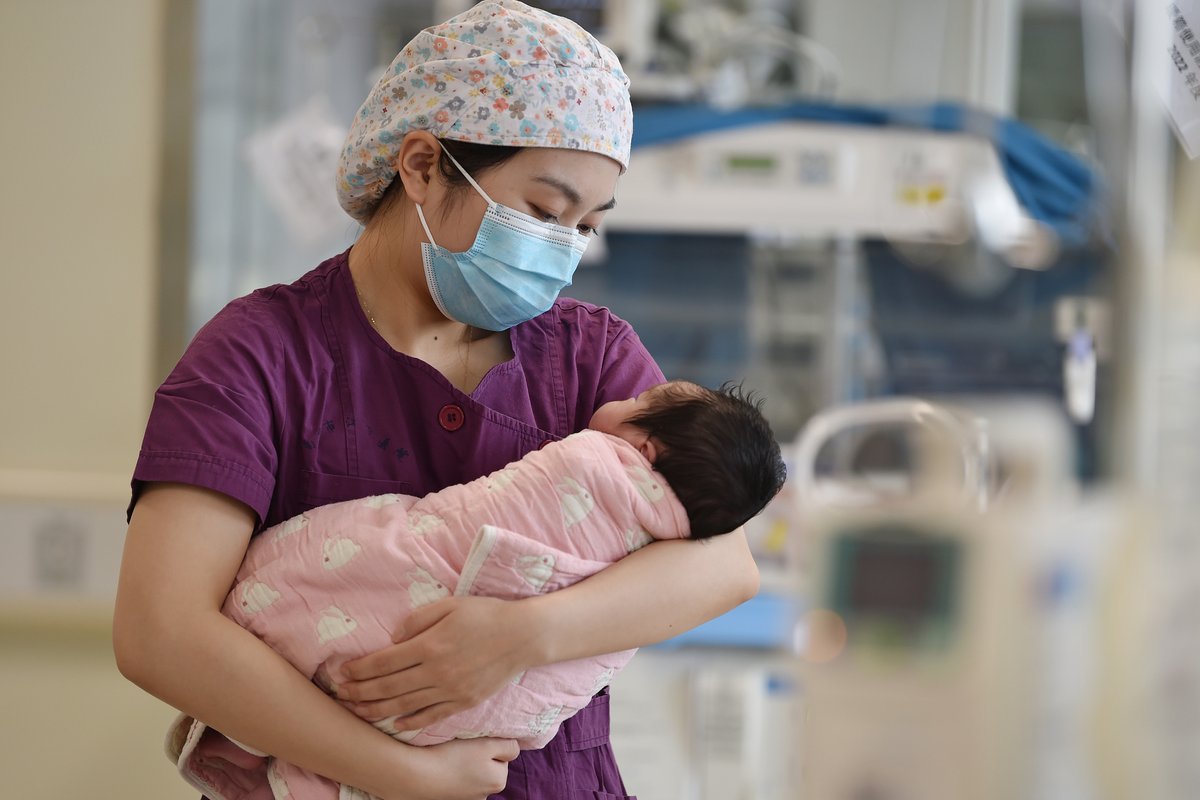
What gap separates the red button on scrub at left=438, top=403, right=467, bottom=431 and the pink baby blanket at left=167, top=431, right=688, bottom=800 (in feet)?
0.25

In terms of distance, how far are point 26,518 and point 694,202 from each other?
157cm

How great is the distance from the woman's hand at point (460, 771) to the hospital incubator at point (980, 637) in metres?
0.71

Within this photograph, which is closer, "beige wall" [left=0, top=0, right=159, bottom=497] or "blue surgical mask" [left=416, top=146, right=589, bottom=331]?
"blue surgical mask" [left=416, top=146, right=589, bottom=331]

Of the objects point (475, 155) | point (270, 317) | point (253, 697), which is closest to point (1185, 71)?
point (475, 155)

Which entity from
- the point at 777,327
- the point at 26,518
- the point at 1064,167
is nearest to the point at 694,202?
the point at 777,327

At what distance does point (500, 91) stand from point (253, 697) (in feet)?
2.01

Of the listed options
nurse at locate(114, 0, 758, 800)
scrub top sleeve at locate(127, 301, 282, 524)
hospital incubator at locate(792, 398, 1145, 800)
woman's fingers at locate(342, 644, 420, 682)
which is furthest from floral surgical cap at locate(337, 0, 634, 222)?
hospital incubator at locate(792, 398, 1145, 800)

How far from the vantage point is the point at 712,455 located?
117cm

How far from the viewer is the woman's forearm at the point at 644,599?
1.07 metres

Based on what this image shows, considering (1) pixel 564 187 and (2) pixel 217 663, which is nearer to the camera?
(2) pixel 217 663

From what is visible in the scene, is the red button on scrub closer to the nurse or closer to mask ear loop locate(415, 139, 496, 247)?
the nurse

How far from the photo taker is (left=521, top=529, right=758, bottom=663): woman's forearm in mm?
1072

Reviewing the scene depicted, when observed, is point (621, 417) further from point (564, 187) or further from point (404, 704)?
point (404, 704)

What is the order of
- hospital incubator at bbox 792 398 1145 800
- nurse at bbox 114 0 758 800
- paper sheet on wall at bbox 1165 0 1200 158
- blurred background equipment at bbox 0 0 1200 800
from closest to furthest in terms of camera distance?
hospital incubator at bbox 792 398 1145 800 → paper sheet on wall at bbox 1165 0 1200 158 → nurse at bbox 114 0 758 800 → blurred background equipment at bbox 0 0 1200 800
